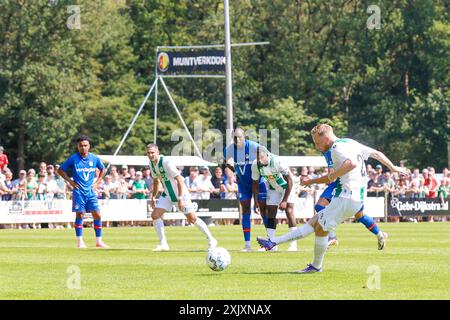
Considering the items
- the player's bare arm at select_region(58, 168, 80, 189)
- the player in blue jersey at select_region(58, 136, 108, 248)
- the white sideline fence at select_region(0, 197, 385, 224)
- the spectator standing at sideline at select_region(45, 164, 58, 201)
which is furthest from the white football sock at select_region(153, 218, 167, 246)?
the spectator standing at sideline at select_region(45, 164, 58, 201)

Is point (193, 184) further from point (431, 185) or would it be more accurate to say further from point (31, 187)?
point (431, 185)

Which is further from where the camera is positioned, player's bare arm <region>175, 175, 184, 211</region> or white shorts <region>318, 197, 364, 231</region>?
player's bare arm <region>175, 175, 184, 211</region>

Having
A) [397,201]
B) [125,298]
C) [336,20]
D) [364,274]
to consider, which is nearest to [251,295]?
[125,298]

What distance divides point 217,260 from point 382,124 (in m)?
58.9

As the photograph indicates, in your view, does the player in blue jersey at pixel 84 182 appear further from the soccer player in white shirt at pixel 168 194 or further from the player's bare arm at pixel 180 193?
the player's bare arm at pixel 180 193

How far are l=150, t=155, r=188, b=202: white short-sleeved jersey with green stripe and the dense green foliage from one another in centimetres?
4134

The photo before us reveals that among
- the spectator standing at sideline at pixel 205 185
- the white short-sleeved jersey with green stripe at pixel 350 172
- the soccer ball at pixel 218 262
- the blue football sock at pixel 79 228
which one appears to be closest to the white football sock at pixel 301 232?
the white short-sleeved jersey with green stripe at pixel 350 172

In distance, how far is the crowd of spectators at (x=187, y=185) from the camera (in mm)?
37094

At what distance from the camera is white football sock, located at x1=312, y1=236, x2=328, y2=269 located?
1598cm

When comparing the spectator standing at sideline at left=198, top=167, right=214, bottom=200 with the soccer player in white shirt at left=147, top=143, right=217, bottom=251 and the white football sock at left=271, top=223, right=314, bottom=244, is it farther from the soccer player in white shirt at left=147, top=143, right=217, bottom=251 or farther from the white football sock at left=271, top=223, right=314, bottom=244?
the white football sock at left=271, top=223, right=314, bottom=244

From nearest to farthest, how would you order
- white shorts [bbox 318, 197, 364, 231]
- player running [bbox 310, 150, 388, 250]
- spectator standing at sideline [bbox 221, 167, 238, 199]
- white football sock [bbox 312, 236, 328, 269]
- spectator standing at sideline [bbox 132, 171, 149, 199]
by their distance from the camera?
white shorts [bbox 318, 197, 364, 231], white football sock [bbox 312, 236, 328, 269], player running [bbox 310, 150, 388, 250], spectator standing at sideline [bbox 132, 171, 149, 199], spectator standing at sideline [bbox 221, 167, 238, 199]

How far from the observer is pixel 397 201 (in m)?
42.8

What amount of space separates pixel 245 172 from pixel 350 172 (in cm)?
676

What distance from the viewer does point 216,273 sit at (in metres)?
16.5
